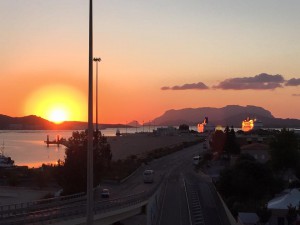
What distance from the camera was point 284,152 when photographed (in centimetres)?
6153

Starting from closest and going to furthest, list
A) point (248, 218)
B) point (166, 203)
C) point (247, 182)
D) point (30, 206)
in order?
point (30, 206) → point (248, 218) → point (166, 203) → point (247, 182)

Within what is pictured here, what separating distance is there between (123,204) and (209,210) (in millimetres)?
6915

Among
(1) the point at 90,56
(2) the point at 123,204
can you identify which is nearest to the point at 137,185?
(2) the point at 123,204

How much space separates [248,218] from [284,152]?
34.2 m

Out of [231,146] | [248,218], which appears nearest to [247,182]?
[248,218]

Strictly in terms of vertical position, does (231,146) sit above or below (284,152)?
above

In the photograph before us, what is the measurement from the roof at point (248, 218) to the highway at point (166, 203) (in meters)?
1.50

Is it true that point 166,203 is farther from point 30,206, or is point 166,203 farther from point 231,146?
point 231,146

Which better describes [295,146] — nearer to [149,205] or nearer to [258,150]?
[258,150]

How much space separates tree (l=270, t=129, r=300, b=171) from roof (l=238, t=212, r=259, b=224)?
106 feet

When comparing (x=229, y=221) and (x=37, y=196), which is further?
(x=37, y=196)

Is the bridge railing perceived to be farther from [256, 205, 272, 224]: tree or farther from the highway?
[256, 205, 272, 224]: tree

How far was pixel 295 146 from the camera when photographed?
6369 cm

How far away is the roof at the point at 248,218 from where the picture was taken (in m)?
28.6
